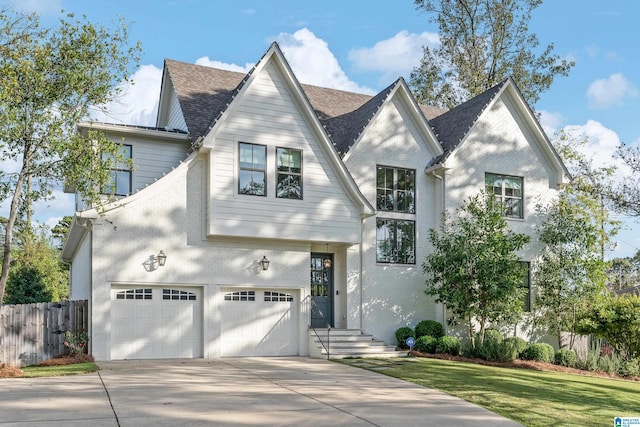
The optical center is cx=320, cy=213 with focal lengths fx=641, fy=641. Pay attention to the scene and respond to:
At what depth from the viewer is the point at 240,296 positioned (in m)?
18.7

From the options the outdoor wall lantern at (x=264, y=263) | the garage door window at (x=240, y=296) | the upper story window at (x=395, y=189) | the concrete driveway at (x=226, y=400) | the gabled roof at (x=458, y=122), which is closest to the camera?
the concrete driveway at (x=226, y=400)

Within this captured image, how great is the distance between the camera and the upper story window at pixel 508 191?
903 inches

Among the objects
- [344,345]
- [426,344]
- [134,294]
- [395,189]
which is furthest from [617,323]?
[134,294]

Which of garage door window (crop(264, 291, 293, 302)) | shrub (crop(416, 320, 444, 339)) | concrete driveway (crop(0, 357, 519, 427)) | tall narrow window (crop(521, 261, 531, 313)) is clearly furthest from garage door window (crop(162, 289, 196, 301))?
tall narrow window (crop(521, 261, 531, 313))

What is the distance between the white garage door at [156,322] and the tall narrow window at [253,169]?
3235 millimetres

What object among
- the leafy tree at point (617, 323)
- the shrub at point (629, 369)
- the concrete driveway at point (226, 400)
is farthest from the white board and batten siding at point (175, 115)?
the shrub at point (629, 369)

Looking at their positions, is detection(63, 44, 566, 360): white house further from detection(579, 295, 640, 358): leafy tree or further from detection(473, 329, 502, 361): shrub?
detection(579, 295, 640, 358): leafy tree

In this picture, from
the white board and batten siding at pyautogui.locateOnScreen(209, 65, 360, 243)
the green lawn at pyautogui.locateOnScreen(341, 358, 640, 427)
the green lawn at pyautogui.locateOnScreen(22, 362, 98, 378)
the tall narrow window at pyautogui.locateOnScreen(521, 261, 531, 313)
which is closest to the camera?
the green lawn at pyautogui.locateOnScreen(341, 358, 640, 427)

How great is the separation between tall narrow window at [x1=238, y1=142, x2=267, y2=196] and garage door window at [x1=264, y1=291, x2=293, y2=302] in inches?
119

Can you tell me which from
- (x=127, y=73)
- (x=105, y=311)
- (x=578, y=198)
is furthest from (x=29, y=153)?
(x=578, y=198)

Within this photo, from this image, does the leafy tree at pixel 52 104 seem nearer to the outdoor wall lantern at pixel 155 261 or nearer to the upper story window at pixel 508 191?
the outdoor wall lantern at pixel 155 261

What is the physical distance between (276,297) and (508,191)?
9.69m

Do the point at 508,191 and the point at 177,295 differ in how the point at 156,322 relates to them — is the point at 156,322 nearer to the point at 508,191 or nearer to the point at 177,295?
the point at 177,295

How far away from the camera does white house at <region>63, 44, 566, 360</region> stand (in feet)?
56.7
